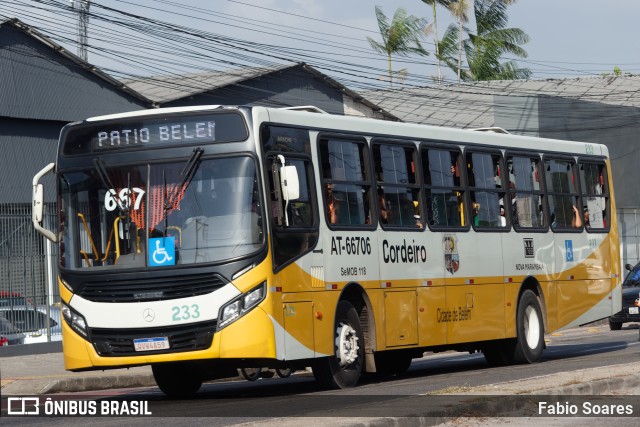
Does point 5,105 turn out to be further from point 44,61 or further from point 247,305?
point 247,305

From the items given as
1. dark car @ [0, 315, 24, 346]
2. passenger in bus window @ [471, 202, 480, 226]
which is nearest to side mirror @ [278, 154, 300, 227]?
passenger in bus window @ [471, 202, 480, 226]

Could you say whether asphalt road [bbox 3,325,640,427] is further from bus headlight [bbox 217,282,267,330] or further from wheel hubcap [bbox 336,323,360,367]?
bus headlight [bbox 217,282,267,330]

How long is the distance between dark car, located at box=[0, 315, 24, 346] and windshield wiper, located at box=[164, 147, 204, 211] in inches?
412

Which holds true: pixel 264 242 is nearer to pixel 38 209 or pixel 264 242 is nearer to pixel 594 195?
pixel 38 209

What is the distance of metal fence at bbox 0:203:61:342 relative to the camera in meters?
24.0

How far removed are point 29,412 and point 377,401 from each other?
12.9 ft

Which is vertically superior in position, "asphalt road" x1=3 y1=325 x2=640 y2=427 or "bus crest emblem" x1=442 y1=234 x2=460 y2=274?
"bus crest emblem" x1=442 y1=234 x2=460 y2=274

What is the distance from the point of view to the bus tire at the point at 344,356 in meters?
15.4

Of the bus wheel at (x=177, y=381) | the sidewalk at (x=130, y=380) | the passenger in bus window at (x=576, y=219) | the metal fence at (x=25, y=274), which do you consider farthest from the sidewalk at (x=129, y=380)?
the passenger in bus window at (x=576, y=219)

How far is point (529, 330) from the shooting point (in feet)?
66.8

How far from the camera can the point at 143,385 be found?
65.3 ft

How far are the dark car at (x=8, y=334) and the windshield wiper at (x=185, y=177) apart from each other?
10.5 metres

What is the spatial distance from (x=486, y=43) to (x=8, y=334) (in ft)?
158

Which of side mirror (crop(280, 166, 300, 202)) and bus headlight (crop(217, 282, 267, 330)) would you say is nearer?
bus headlight (crop(217, 282, 267, 330))
